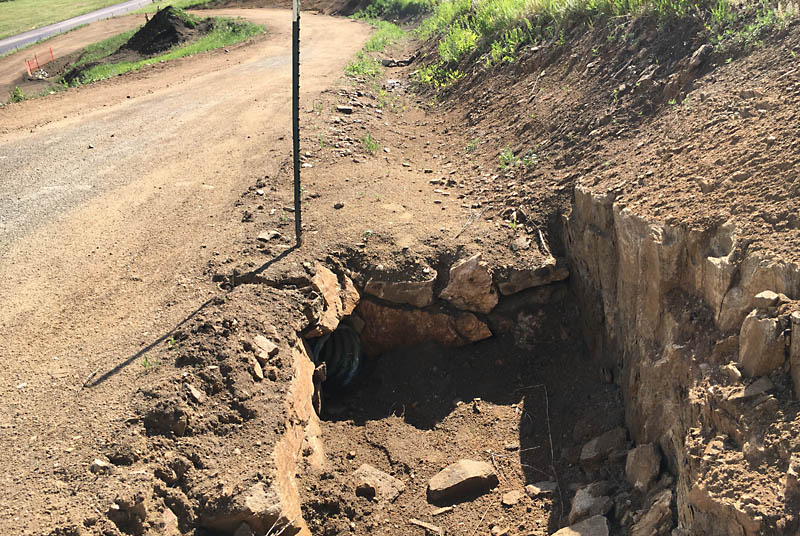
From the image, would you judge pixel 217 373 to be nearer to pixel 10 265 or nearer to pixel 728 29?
pixel 10 265

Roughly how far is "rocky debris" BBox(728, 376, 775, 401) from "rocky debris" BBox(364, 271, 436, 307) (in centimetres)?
304

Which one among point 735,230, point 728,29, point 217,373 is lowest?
point 217,373

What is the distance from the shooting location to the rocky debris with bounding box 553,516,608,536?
448 cm

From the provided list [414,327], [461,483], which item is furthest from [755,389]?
[414,327]

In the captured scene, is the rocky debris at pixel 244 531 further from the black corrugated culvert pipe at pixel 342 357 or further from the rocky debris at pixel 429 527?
the black corrugated culvert pipe at pixel 342 357

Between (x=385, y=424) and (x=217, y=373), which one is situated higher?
(x=217, y=373)

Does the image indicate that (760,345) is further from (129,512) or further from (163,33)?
(163,33)

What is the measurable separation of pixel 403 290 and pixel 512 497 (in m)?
2.11

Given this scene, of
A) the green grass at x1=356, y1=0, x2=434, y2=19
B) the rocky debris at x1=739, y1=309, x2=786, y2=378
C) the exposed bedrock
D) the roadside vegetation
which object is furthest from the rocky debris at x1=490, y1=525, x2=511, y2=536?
the green grass at x1=356, y1=0, x2=434, y2=19

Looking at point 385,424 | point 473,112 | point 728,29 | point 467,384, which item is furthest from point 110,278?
point 728,29

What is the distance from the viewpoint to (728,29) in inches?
269

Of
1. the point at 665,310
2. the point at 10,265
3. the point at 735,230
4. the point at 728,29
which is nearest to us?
the point at 735,230

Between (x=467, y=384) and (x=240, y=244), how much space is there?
2.46 meters

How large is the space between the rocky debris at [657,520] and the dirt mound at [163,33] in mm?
18707
